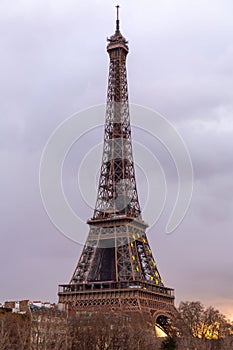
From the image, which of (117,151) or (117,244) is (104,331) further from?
(117,151)

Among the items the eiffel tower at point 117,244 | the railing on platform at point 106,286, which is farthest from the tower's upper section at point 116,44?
the railing on platform at point 106,286

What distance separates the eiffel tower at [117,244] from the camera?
3568 inches

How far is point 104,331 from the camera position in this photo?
227ft

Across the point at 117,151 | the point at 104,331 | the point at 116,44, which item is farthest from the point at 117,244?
the point at 116,44

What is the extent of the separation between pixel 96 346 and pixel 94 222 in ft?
97.5

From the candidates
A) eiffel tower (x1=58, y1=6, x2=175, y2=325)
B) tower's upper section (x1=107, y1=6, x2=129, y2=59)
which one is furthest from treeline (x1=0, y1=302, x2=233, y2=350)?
tower's upper section (x1=107, y1=6, x2=129, y2=59)

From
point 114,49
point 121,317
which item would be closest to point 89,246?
point 121,317

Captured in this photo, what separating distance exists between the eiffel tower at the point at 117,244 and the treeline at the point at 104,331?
7.99 metres

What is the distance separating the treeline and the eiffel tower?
799 cm

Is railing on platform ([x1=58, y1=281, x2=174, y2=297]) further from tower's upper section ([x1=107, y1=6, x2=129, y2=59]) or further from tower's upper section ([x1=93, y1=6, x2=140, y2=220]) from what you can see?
tower's upper section ([x1=107, y1=6, x2=129, y2=59])

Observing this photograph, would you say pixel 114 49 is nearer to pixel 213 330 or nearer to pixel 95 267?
pixel 95 267

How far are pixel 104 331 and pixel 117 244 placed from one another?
2771 cm

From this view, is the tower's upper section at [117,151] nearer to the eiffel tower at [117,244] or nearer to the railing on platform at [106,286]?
the eiffel tower at [117,244]

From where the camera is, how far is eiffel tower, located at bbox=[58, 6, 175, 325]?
9062 cm
